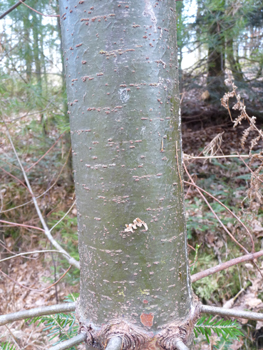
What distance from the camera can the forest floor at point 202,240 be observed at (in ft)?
8.04

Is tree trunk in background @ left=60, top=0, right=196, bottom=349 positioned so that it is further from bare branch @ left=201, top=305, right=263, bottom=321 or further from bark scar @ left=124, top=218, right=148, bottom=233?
bare branch @ left=201, top=305, right=263, bottom=321

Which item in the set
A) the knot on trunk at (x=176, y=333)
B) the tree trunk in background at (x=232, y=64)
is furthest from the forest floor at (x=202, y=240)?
the tree trunk in background at (x=232, y=64)

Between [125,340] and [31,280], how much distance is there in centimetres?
375

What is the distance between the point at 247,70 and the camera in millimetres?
4750

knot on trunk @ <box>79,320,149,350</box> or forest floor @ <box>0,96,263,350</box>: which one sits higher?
knot on trunk @ <box>79,320,149,350</box>

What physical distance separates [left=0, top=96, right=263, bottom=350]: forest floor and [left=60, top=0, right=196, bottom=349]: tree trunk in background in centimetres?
73

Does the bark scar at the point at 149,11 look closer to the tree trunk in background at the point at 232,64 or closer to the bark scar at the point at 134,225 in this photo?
the bark scar at the point at 134,225

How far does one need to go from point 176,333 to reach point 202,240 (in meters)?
2.40

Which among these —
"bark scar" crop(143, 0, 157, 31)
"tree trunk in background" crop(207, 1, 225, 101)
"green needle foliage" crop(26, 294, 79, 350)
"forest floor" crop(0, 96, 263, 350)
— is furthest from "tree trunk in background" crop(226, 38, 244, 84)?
"green needle foliage" crop(26, 294, 79, 350)

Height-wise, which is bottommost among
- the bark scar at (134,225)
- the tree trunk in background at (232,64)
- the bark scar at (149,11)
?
the bark scar at (134,225)

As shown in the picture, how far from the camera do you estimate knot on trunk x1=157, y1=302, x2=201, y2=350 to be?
24.2 inches

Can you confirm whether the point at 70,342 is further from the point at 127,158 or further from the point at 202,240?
the point at 202,240

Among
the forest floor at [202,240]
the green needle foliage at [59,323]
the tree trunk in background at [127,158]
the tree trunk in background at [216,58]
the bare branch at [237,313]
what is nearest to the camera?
the tree trunk in background at [127,158]

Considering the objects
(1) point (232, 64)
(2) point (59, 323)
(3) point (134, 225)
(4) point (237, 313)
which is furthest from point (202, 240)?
(1) point (232, 64)
